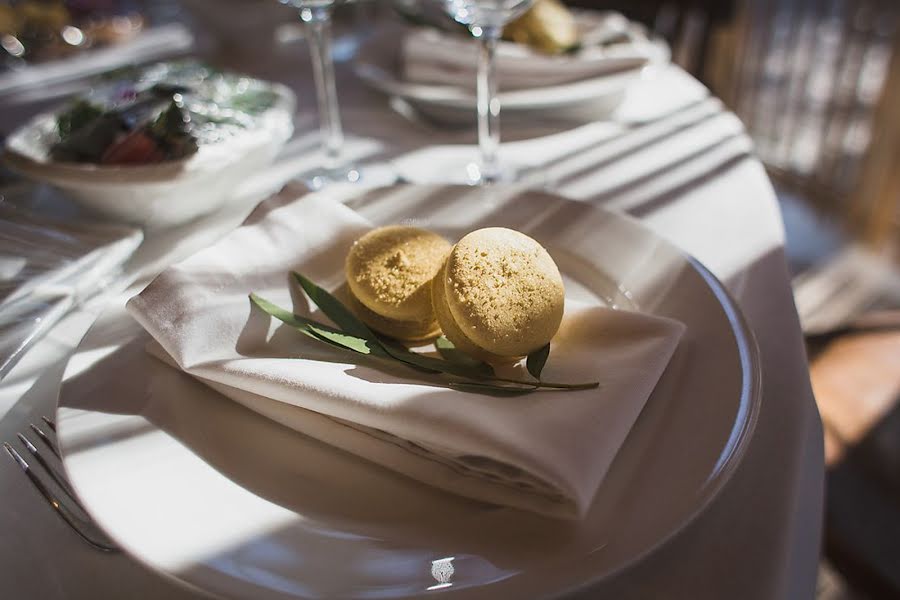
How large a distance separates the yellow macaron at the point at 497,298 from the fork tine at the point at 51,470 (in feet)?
0.88

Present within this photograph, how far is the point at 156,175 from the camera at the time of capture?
681 mm

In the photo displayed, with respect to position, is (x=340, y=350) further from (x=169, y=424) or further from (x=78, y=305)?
(x=78, y=305)

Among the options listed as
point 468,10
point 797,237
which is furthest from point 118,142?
point 797,237

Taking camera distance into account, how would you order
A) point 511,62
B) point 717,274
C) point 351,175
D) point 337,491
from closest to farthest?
point 337,491, point 717,274, point 351,175, point 511,62

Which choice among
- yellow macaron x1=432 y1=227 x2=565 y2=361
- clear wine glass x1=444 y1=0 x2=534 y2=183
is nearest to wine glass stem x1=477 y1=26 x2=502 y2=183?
clear wine glass x1=444 y1=0 x2=534 y2=183

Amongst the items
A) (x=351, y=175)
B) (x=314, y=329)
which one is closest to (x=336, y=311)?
(x=314, y=329)

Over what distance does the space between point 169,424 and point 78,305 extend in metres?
0.26

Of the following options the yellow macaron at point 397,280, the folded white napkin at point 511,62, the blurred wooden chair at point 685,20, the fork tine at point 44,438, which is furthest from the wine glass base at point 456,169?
the blurred wooden chair at point 685,20

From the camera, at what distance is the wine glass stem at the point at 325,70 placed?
82 cm

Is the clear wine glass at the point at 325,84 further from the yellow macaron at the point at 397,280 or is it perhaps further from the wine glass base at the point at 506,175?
the yellow macaron at the point at 397,280

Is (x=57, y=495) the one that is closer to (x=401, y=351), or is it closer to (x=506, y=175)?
(x=401, y=351)

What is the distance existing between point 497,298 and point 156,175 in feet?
1.37

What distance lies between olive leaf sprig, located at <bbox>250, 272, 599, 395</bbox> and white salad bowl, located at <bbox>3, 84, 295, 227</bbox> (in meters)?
0.25

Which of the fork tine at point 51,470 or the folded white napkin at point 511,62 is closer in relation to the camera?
the fork tine at point 51,470
